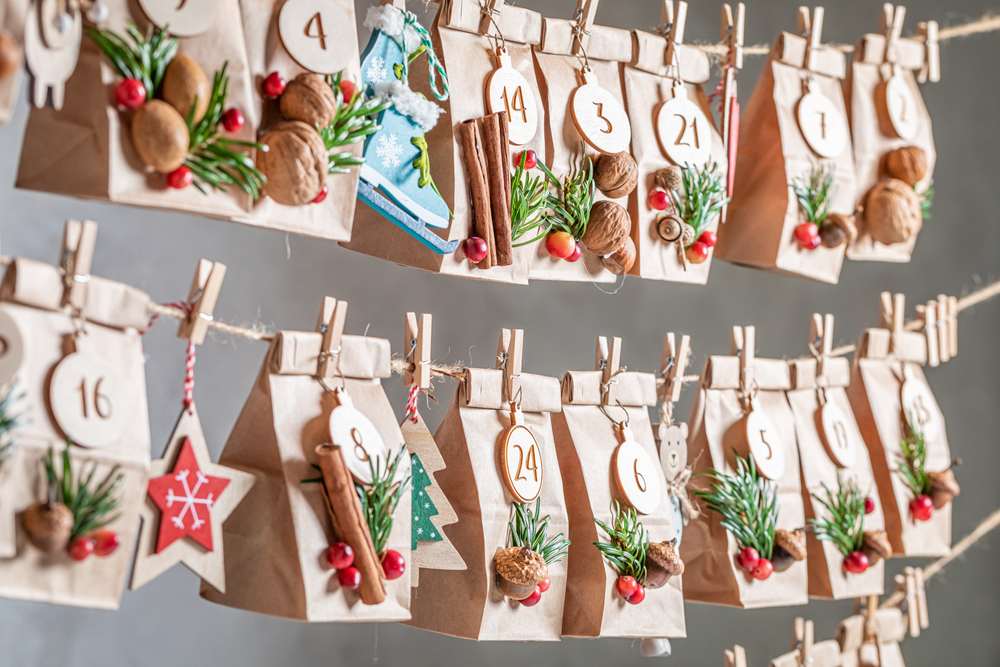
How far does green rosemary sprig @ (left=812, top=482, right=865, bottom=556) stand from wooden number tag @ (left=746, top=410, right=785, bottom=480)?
9cm

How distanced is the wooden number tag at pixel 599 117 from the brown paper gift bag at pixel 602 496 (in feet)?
0.75

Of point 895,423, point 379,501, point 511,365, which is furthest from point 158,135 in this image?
point 895,423

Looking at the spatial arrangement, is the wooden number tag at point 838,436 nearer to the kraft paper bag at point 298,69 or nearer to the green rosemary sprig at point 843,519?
the green rosemary sprig at point 843,519

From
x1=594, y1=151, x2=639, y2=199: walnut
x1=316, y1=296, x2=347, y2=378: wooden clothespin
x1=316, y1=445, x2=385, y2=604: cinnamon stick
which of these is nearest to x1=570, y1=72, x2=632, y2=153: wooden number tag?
x1=594, y1=151, x2=639, y2=199: walnut

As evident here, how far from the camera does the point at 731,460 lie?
137 centimetres

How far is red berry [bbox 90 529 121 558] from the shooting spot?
0.89m

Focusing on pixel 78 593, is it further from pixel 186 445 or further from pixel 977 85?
pixel 977 85

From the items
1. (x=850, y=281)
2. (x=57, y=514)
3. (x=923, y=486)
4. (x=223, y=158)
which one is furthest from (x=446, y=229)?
(x=850, y=281)

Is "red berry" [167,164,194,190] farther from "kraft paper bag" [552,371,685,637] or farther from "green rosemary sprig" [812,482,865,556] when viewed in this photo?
"green rosemary sprig" [812,482,865,556]

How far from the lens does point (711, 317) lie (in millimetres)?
1920

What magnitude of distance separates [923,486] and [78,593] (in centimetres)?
114

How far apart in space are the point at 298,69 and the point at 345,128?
6 centimetres

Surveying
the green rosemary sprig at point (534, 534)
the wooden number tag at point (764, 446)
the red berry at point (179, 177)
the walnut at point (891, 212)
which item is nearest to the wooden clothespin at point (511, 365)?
the green rosemary sprig at point (534, 534)

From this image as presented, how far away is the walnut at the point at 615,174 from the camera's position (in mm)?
1211
